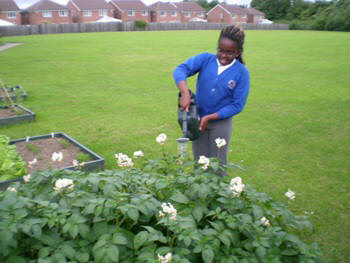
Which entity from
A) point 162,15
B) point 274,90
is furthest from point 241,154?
point 162,15

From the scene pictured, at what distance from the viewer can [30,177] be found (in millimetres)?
2408

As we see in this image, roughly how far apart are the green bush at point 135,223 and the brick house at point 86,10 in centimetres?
6854

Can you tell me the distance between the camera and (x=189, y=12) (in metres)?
76.9

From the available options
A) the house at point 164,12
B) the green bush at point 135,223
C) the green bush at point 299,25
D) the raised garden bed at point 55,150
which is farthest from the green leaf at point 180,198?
the house at point 164,12

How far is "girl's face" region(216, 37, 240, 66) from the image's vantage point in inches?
119

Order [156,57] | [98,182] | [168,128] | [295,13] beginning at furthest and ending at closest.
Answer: [295,13] → [156,57] → [168,128] → [98,182]

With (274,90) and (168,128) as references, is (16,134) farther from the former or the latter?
(274,90)

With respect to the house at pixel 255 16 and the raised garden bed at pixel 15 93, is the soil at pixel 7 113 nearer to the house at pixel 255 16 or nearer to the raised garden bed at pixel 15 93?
the raised garden bed at pixel 15 93

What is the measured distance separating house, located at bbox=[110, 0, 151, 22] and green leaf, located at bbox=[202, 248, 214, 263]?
238ft

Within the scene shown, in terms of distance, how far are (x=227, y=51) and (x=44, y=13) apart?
215 ft

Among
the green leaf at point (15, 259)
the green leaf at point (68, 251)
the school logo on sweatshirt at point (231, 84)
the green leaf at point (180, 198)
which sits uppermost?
the school logo on sweatshirt at point (231, 84)

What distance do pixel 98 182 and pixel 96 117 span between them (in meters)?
5.32

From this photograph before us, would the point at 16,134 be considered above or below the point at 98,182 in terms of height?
below

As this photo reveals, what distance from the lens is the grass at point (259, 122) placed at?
14.2ft
